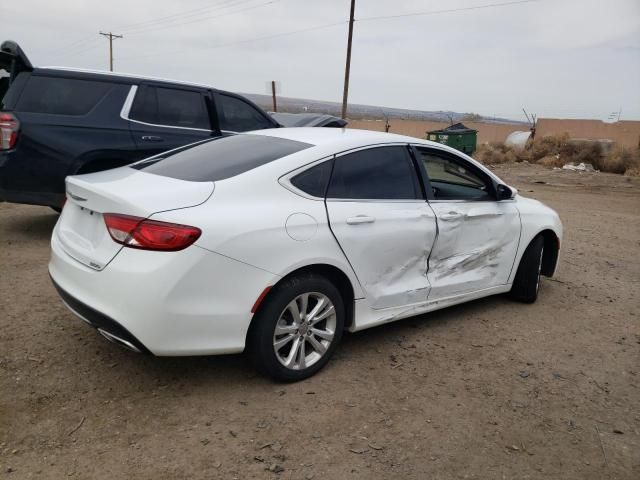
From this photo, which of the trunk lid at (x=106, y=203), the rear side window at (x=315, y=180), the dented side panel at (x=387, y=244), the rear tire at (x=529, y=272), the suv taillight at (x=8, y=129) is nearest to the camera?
the trunk lid at (x=106, y=203)

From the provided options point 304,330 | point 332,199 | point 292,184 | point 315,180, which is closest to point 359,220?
point 332,199

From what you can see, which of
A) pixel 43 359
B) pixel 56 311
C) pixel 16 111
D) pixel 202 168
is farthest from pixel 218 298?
pixel 16 111

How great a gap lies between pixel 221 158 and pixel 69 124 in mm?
3070

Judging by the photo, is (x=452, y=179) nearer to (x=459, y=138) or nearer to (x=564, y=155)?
(x=564, y=155)

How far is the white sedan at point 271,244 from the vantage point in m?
2.83

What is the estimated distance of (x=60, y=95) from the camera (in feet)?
19.2

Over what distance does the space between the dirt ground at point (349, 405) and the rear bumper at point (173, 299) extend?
1.40 feet

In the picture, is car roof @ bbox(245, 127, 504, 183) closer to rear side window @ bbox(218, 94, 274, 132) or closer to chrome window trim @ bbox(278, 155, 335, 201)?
chrome window trim @ bbox(278, 155, 335, 201)

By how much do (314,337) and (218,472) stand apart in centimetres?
107

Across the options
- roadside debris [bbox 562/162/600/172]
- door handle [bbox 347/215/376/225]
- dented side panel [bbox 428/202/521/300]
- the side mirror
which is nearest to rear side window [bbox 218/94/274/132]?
the side mirror

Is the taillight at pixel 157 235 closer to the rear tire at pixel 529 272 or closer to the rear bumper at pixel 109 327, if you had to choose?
the rear bumper at pixel 109 327

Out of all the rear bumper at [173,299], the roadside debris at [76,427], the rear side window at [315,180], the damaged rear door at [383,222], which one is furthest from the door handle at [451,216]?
the roadside debris at [76,427]

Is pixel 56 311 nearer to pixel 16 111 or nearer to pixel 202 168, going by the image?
pixel 202 168

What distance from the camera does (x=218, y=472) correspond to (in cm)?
254
